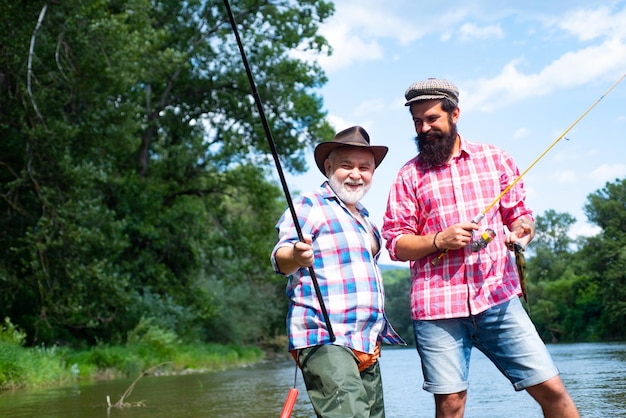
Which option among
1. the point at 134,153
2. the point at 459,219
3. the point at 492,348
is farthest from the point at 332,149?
the point at 134,153

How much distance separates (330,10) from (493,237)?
69.1 feet

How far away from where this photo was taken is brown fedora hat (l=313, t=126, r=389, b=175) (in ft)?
13.3

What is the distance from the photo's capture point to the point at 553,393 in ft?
12.7

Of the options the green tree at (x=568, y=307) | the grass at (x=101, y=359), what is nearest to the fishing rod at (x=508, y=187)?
the grass at (x=101, y=359)

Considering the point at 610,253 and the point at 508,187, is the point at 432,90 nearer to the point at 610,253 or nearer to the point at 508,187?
the point at 508,187

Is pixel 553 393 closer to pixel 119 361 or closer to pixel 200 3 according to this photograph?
pixel 119 361

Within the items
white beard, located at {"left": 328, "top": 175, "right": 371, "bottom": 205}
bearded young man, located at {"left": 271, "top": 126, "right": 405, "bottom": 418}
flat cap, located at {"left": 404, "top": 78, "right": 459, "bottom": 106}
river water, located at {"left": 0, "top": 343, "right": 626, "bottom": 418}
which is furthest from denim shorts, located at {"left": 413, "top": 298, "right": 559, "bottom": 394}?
river water, located at {"left": 0, "top": 343, "right": 626, "bottom": 418}

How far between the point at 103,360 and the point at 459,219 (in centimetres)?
1455

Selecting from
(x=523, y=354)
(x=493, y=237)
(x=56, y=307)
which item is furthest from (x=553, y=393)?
(x=56, y=307)

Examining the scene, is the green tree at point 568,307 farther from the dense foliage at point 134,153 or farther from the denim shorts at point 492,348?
the denim shorts at point 492,348

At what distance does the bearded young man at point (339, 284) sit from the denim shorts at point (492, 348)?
24cm

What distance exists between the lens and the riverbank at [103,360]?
12.6 meters

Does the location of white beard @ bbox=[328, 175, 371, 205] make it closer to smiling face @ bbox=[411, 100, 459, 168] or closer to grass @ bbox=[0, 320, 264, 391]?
smiling face @ bbox=[411, 100, 459, 168]

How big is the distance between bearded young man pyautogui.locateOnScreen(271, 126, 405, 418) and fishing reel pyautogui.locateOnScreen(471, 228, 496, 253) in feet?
1.63
